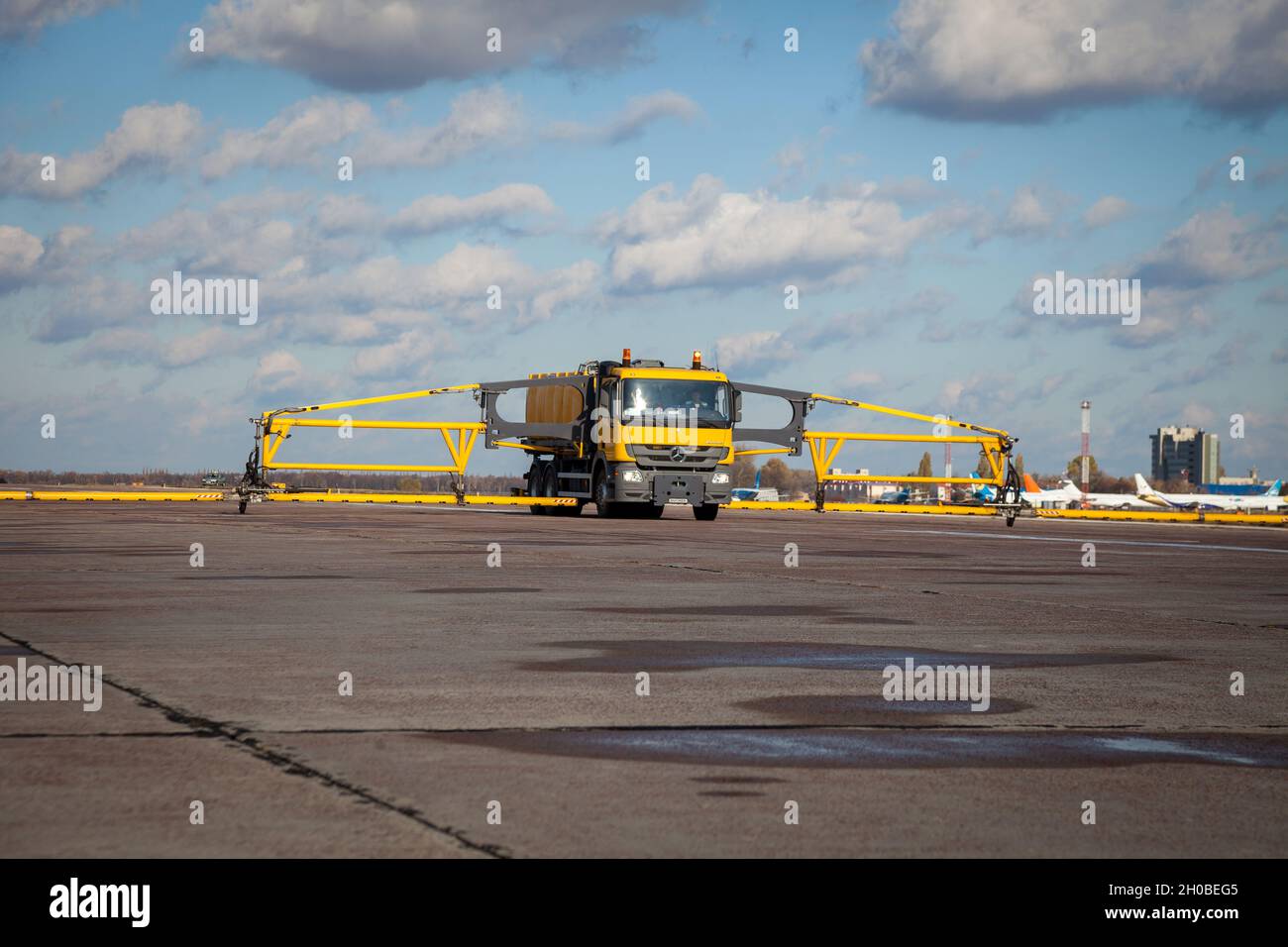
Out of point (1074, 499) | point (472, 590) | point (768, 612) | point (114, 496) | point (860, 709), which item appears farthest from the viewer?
point (1074, 499)

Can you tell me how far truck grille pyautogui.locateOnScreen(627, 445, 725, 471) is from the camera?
37.1 meters

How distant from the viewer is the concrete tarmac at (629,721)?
4.92m

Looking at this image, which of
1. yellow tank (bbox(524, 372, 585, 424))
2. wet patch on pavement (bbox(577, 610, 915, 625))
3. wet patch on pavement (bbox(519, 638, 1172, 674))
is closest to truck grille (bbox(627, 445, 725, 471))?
Result: yellow tank (bbox(524, 372, 585, 424))

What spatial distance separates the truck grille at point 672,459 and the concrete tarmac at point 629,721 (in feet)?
68.0

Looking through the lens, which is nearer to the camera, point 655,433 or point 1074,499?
point 655,433

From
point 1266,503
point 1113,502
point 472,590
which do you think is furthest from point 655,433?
point 1113,502

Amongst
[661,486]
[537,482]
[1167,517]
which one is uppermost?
[537,482]

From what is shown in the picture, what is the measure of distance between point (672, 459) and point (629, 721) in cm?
3022

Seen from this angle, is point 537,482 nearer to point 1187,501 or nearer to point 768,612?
point 768,612

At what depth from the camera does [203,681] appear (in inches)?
320

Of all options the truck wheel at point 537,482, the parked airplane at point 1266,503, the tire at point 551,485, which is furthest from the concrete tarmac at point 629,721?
the parked airplane at point 1266,503

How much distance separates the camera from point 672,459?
37.3 m

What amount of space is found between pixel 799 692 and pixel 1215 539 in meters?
29.3
